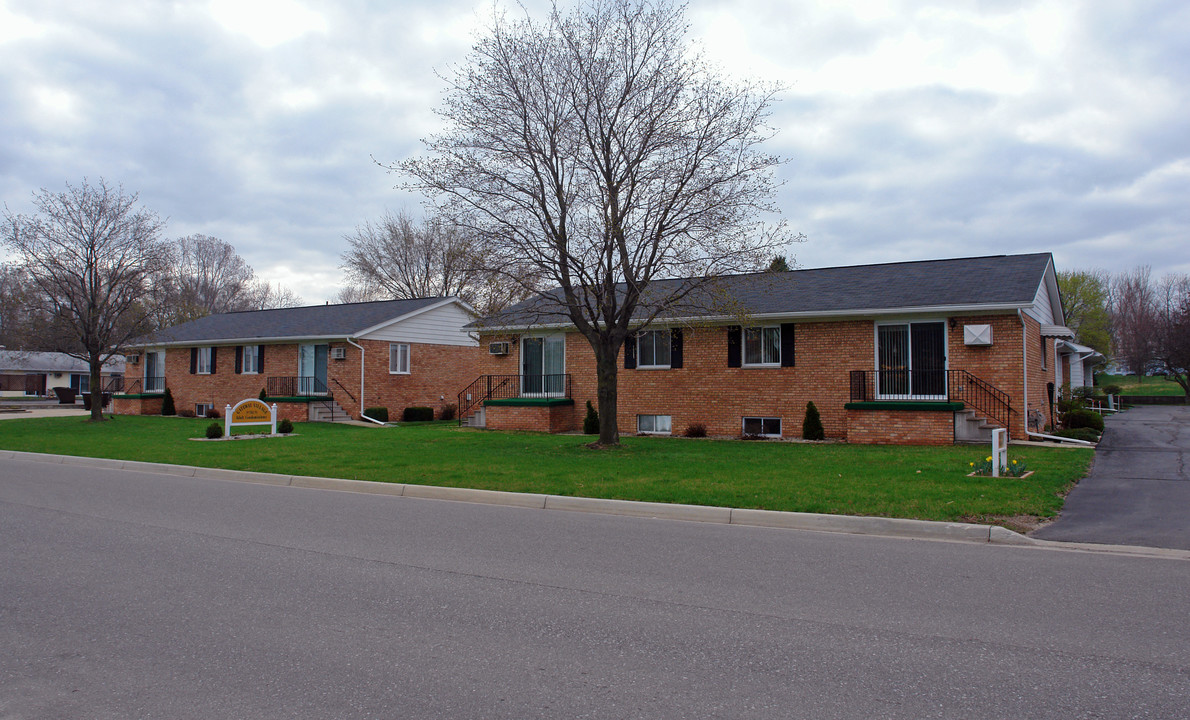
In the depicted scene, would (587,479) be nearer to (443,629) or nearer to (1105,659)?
(443,629)

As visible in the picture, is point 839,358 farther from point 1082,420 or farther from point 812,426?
point 1082,420

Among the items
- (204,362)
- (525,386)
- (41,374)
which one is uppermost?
(41,374)

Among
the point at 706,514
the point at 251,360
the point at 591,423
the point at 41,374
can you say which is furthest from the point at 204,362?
the point at 41,374

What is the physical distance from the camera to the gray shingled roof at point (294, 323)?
28.3m

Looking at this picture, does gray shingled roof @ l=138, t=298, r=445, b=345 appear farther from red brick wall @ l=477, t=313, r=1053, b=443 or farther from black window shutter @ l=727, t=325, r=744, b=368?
black window shutter @ l=727, t=325, r=744, b=368

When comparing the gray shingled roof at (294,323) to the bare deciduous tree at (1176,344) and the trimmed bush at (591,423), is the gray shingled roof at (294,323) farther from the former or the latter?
the bare deciduous tree at (1176,344)

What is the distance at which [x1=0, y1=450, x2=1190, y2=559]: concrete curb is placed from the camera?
7582 millimetres

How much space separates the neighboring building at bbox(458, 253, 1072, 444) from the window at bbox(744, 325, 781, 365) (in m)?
0.03

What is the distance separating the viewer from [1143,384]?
61.4m

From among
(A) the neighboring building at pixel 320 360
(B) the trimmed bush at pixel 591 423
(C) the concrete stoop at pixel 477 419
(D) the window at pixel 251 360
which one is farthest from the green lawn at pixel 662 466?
(D) the window at pixel 251 360

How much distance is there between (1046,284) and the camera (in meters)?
19.7

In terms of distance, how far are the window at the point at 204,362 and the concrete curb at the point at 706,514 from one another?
794 inches

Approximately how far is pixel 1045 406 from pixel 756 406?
760cm

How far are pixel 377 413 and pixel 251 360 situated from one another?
285 inches
